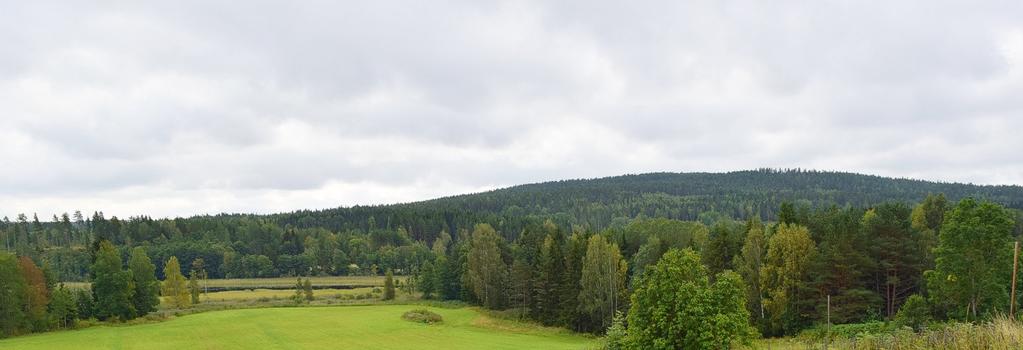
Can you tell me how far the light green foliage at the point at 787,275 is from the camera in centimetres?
6031

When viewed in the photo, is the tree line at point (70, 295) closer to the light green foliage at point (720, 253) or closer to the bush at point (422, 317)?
the bush at point (422, 317)

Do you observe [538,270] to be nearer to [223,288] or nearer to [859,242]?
[859,242]

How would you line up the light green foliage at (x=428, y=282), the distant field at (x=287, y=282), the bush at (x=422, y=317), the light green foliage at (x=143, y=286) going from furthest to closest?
the distant field at (x=287, y=282), the light green foliage at (x=428, y=282), the light green foliage at (x=143, y=286), the bush at (x=422, y=317)

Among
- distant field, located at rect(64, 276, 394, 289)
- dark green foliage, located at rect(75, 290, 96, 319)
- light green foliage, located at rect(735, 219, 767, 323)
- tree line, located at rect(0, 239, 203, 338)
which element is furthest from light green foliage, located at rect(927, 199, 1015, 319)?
distant field, located at rect(64, 276, 394, 289)

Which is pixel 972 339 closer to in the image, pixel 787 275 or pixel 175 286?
pixel 787 275

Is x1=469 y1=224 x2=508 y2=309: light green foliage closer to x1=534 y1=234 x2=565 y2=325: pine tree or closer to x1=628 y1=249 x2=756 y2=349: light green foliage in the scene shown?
x1=534 y1=234 x2=565 y2=325: pine tree

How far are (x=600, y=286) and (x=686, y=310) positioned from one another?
38.9 meters

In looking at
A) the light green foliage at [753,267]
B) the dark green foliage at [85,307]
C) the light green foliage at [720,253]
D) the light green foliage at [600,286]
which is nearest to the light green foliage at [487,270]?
the light green foliage at [600,286]

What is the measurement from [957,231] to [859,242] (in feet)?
49.6

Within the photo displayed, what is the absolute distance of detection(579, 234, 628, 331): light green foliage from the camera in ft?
246

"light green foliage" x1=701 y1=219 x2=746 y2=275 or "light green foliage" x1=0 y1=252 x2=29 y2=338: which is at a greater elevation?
"light green foliage" x1=701 y1=219 x2=746 y2=275

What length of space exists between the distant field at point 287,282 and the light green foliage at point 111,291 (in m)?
71.7

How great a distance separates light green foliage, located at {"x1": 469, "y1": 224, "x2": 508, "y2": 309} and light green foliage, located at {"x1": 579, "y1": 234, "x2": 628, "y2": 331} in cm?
2283

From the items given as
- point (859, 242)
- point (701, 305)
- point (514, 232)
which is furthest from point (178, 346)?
point (514, 232)
